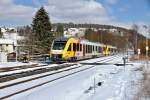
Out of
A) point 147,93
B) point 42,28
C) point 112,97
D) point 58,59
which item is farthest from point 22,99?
point 42,28

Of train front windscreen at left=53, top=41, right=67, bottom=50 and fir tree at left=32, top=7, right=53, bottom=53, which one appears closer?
train front windscreen at left=53, top=41, right=67, bottom=50

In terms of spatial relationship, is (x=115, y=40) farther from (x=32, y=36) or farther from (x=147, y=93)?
(x=147, y=93)

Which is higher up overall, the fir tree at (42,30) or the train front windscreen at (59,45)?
the fir tree at (42,30)

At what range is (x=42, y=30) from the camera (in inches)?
3100

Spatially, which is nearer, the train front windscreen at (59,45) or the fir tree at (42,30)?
the train front windscreen at (59,45)

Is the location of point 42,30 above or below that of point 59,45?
above

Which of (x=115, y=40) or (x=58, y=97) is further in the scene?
(x=115, y=40)

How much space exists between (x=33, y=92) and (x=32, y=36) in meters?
58.7

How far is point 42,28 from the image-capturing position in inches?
3135

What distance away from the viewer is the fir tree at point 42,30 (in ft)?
239

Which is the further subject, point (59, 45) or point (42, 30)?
point (42, 30)

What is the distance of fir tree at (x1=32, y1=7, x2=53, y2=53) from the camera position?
2867 inches

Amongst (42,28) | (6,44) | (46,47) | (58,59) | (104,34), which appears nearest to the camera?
(58,59)

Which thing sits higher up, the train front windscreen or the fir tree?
the fir tree
